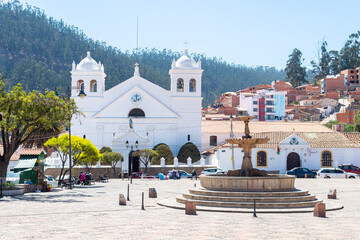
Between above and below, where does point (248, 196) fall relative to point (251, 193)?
below

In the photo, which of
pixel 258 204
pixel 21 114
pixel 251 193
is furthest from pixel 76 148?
pixel 258 204

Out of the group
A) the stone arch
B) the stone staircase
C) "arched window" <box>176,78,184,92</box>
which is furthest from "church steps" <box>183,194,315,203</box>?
"arched window" <box>176,78,184,92</box>

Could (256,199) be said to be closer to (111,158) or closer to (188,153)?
(111,158)

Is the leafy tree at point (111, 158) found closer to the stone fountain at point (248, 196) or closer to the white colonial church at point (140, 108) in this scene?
the white colonial church at point (140, 108)

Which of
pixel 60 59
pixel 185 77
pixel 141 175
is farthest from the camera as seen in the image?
pixel 60 59

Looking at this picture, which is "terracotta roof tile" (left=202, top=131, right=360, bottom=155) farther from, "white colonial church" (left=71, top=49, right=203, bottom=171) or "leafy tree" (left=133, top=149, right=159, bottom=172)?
"leafy tree" (left=133, top=149, right=159, bottom=172)

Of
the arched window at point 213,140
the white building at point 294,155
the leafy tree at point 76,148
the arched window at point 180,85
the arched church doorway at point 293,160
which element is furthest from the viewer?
the arched window at point 213,140

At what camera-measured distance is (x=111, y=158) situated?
42.8m

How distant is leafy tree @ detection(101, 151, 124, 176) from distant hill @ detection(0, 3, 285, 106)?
72389 millimetres

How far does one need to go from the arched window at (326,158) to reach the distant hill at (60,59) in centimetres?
7758

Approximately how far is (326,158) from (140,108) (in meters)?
18.6

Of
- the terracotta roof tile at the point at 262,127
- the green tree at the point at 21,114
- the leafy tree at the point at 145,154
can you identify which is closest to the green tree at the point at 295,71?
the terracotta roof tile at the point at 262,127

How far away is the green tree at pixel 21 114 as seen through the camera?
933 inches

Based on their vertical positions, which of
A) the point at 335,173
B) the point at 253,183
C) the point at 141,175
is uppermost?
the point at 335,173
